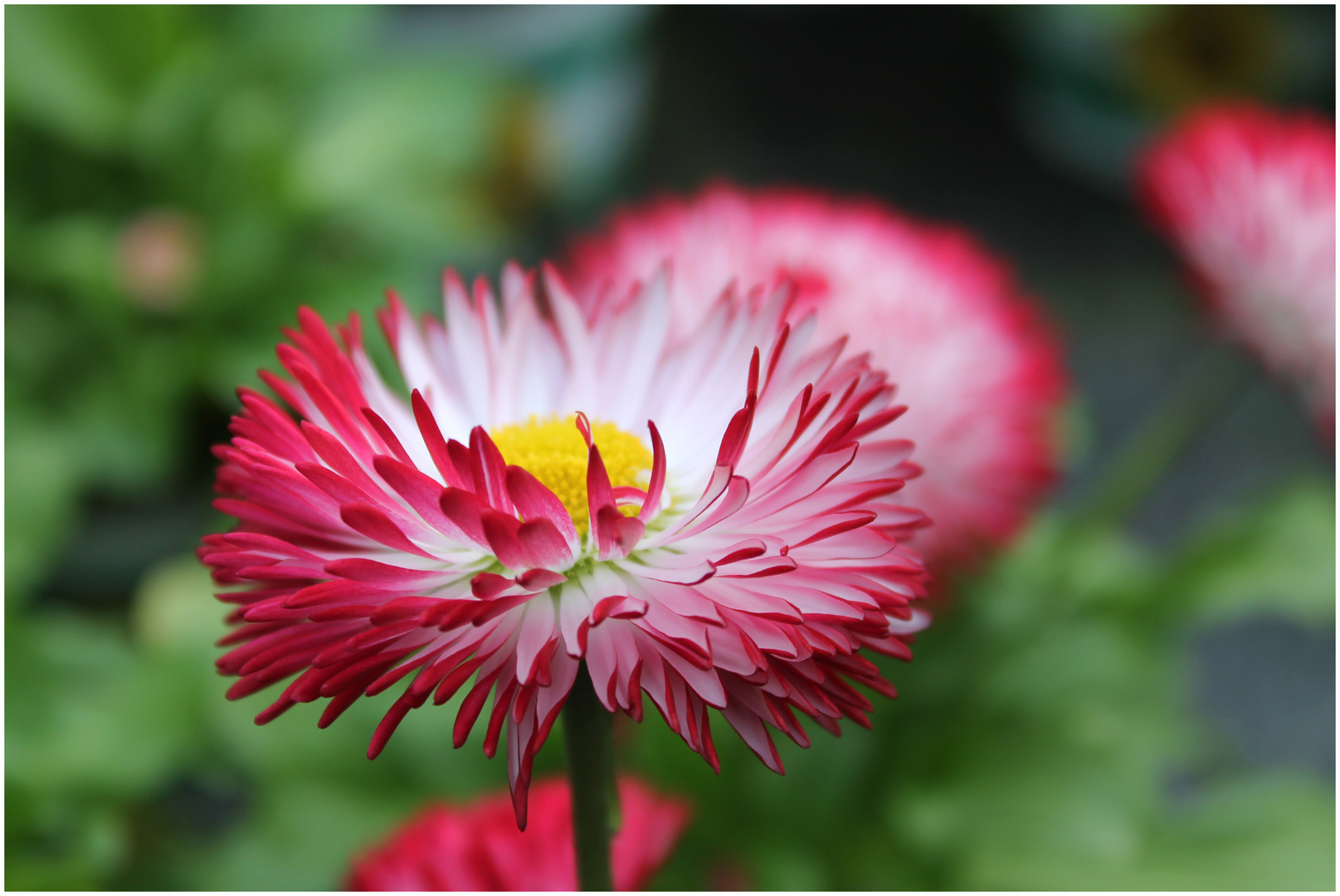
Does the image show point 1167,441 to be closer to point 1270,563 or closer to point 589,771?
point 1270,563

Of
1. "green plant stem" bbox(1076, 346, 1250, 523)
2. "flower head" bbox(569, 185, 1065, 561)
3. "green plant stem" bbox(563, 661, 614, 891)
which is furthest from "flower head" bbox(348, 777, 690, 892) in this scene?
"green plant stem" bbox(1076, 346, 1250, 523)

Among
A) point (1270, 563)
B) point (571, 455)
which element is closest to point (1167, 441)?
point (1270, 563)

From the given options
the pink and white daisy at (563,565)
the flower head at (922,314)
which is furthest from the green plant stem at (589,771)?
the flower head at (922,314)

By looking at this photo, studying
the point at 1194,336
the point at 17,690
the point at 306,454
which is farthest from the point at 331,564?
the point at 1194,336

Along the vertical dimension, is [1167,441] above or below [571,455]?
above

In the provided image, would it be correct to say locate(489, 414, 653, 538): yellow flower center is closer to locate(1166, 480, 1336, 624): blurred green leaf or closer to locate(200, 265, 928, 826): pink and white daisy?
locate(200, 265, 928, 826): pink and white daisy

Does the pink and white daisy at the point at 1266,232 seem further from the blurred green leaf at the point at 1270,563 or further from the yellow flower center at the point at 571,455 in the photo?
the yellow flower center at the point at 571,455
